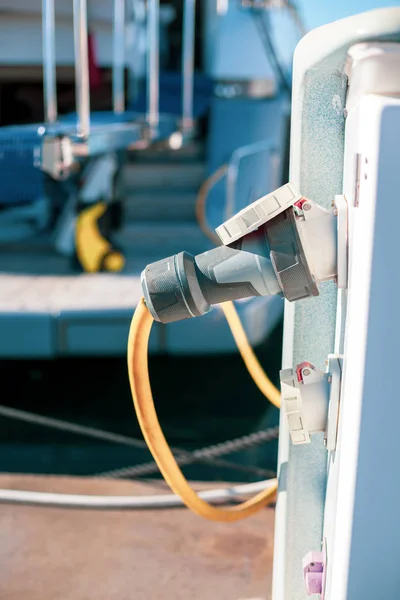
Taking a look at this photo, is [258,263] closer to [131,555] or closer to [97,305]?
[131,555]

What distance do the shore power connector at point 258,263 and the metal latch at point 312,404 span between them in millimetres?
93

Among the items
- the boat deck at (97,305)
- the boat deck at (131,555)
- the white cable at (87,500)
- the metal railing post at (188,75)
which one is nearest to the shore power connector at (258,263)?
the boat deck at (131,555)

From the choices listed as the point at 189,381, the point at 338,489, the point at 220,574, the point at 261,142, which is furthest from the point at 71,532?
the point at 261,142

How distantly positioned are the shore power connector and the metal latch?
0.31ft

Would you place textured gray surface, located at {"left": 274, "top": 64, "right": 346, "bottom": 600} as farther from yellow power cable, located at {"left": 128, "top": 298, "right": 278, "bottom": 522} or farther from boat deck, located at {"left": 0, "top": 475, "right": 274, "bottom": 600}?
boat deck, located at {"left": 0, "top": 475, "right": 274, "bottom": 600}

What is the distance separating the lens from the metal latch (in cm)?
77

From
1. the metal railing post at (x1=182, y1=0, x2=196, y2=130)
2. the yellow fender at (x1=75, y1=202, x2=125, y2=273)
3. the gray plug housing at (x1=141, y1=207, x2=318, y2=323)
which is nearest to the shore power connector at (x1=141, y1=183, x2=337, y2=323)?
the gray plug housing at (x1=141, y1=207, x2=318, y2=323)

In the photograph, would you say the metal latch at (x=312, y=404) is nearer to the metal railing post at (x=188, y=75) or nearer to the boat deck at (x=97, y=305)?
the boat deck at (x=97, y=305)

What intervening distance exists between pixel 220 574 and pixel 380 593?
0.59m

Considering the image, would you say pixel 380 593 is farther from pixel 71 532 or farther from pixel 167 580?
pixel 71 532

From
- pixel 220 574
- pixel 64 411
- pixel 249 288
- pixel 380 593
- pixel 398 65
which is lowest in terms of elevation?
pixel 64 411

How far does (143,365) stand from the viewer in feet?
3.08

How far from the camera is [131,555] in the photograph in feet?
4.25

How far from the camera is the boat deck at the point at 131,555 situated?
1.20 meters
